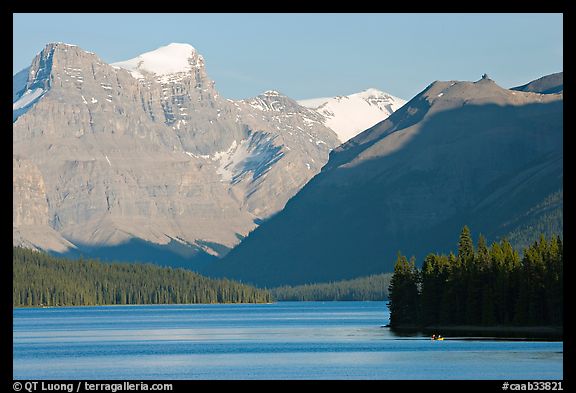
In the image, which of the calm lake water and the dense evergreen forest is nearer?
the calm lake water

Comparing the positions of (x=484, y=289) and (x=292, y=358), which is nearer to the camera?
(x=292, y=358)

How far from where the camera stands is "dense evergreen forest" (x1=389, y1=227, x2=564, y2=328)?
153500 millimetres

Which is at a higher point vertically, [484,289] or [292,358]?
[484,289]

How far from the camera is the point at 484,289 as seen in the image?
163875 mm

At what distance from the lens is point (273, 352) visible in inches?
5753

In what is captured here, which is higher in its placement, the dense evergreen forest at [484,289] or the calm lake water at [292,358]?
the dense evergreen forest at [484,289]

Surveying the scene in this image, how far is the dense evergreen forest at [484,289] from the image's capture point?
154 meters

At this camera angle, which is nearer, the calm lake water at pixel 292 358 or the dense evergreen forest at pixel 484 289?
the calm lake water at pixel 292 358

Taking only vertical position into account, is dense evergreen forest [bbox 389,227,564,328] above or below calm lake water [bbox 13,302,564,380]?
above
